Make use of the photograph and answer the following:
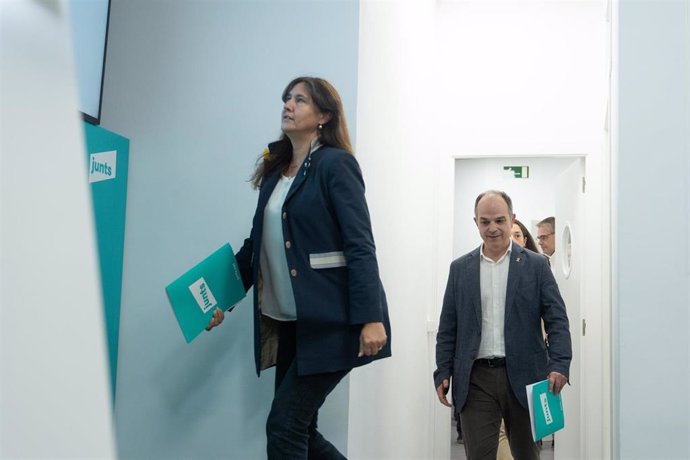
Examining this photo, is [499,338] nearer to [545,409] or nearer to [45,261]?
[545,409]

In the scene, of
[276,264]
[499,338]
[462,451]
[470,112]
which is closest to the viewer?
[276,264]

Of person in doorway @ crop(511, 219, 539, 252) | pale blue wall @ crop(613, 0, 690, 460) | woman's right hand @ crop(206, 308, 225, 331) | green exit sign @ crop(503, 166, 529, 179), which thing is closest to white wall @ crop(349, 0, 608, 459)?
person in doorway @ crop(511, 219, 539, 252)

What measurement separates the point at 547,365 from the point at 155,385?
1570 millimetres

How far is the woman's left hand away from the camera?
1.79 m

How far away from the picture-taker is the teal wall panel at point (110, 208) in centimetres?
250

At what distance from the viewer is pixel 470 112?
15.0 ft

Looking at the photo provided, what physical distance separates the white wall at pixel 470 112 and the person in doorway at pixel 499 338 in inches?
25.6

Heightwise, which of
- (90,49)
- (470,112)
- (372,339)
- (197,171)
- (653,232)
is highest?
(470,112)

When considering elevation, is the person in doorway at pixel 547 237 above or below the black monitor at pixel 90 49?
below

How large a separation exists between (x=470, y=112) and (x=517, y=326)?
222 cm

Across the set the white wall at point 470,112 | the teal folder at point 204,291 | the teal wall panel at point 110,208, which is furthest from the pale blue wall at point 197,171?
the white wall at point 470,112

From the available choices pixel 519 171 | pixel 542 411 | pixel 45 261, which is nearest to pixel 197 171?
pixel 542 411

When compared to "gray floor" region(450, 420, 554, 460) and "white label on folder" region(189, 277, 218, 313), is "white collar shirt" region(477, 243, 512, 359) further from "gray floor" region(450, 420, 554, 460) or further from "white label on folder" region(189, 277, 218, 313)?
"gray floor" region(450, 420, 554, 460)

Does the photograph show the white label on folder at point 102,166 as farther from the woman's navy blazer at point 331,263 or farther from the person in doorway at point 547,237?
the person in doorway at point 547,237
